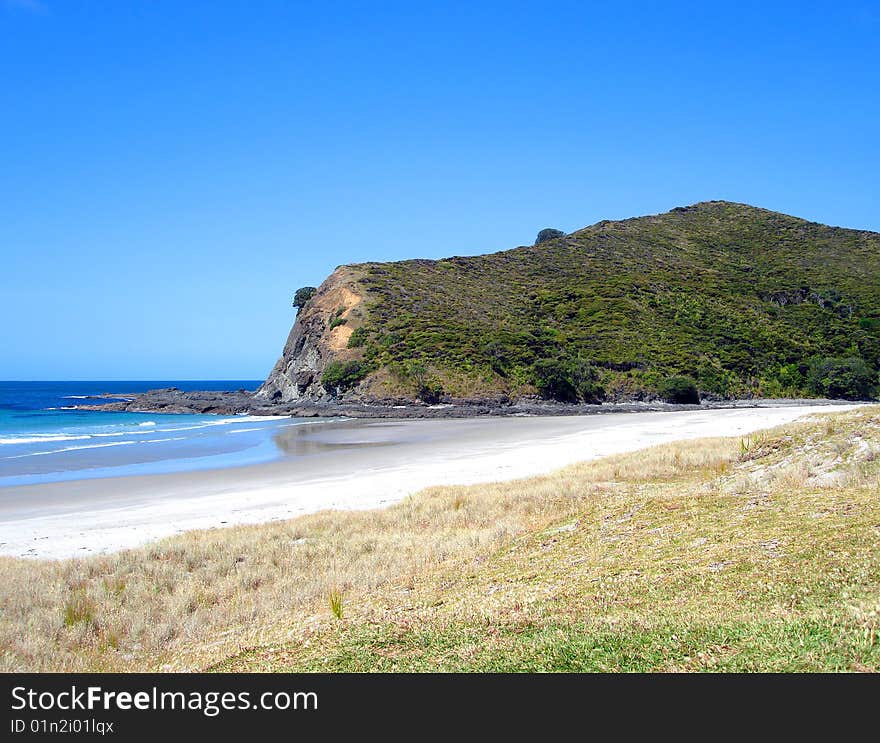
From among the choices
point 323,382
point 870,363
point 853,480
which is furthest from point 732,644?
point 870,363

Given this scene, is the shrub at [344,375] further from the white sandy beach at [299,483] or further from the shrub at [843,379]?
the shrub at [843,379]

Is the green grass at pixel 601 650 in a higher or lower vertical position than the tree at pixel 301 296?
lower

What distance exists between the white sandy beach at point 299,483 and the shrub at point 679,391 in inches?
746

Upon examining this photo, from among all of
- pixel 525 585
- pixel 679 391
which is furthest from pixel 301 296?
pixel 525 585

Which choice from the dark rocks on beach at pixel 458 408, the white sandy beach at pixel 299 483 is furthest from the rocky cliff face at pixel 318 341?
the white sandy beach at pixel 299 483

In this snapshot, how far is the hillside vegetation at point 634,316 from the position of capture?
63.2 metres

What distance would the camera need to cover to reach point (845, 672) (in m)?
4.65

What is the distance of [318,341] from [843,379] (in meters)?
51.6

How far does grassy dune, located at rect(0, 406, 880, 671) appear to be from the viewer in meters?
5.69

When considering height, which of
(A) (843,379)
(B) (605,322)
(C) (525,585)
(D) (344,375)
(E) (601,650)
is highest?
(B) (605,322)

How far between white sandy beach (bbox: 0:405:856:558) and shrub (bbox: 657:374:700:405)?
1894cm

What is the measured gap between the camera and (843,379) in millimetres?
60781

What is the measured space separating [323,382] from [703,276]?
49.2m

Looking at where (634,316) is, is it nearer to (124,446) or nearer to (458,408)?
(458,408)
